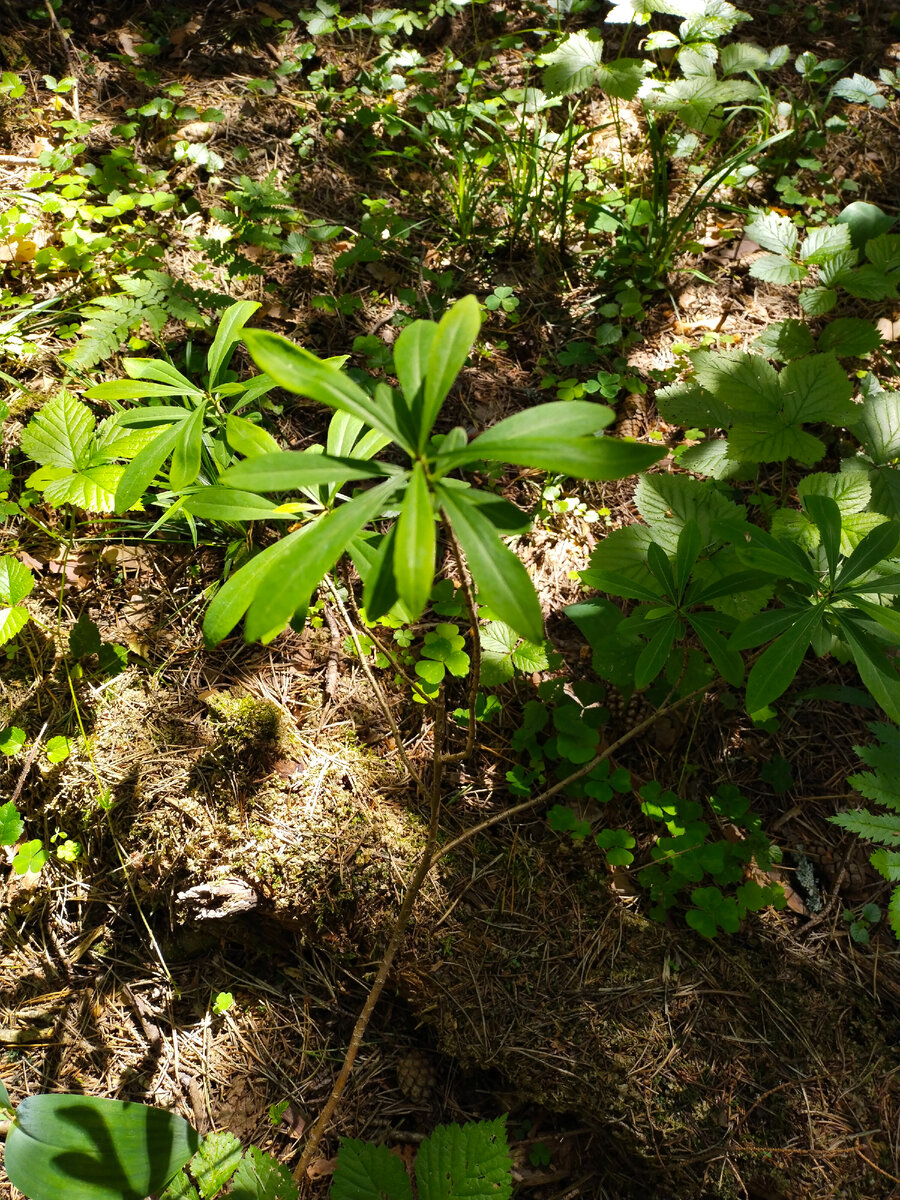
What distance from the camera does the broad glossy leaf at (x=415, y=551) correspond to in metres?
0.88

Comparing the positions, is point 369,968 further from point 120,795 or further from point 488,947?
point 120,795

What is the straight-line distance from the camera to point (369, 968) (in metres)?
1.77

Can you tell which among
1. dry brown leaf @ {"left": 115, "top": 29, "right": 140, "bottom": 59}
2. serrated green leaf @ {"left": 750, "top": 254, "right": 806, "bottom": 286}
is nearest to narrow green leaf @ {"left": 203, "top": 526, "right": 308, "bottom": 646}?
serrated green leaf @ {"left": 750, "top": 254, "right": 806, "bottom": 286}

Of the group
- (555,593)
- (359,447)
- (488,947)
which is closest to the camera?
(359,447)

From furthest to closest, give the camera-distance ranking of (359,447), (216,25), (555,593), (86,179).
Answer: (216,25)
(86,179)
(555,593)
(359,447)

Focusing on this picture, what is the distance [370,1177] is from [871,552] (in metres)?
1.55

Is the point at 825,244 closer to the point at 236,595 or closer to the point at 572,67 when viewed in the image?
the point at 572,67

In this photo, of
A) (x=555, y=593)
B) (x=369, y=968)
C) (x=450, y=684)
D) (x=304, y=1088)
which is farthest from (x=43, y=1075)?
(x=555, y=593)

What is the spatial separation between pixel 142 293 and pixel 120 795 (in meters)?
1.53

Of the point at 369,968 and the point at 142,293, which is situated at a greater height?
the point at 142,293

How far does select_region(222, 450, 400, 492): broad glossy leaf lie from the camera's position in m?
0.96

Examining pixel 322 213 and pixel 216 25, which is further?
pixel 216 25

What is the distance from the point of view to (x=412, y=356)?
106 centimetres

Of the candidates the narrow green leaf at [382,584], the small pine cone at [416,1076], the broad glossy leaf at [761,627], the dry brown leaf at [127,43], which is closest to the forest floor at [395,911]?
the small pine cone at [416,1076]
